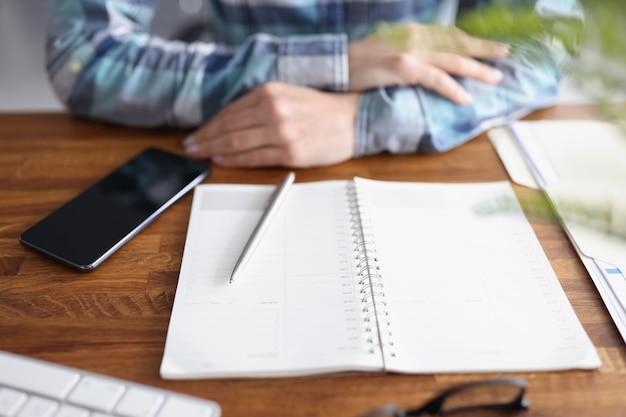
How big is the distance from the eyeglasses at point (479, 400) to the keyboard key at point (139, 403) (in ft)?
0.52

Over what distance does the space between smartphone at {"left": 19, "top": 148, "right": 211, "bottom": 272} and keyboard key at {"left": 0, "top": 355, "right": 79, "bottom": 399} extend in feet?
0.40

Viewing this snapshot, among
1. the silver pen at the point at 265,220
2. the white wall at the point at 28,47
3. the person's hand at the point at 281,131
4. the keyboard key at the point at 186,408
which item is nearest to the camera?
the keyboard key at the point at 186,408

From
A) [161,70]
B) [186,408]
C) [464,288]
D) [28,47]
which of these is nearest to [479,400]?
[464,288]

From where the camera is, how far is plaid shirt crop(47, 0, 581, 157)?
0.78 metres

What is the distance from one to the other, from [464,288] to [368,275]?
9cm

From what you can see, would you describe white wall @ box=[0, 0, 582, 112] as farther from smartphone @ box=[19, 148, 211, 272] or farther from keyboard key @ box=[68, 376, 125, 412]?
keyboard key @ box=[68, 376, 125, 412]

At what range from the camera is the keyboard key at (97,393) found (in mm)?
453

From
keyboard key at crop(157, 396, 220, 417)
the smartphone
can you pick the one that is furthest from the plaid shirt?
keyboard key at crop(157, 396, 220, 417)

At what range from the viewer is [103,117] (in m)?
0.84

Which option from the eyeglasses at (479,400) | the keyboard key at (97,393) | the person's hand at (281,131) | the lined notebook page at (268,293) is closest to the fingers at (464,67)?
the person's hand at (281,131)

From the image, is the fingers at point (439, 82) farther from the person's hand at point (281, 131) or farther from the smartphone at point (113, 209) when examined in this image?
the smartphone at point (113, 209)

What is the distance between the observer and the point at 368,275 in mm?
585

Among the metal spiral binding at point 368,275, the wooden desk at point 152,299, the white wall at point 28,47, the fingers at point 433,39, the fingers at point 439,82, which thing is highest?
the fingers at point 433,39

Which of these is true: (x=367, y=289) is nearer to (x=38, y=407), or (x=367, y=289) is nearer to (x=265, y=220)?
(x=265, y=220)
